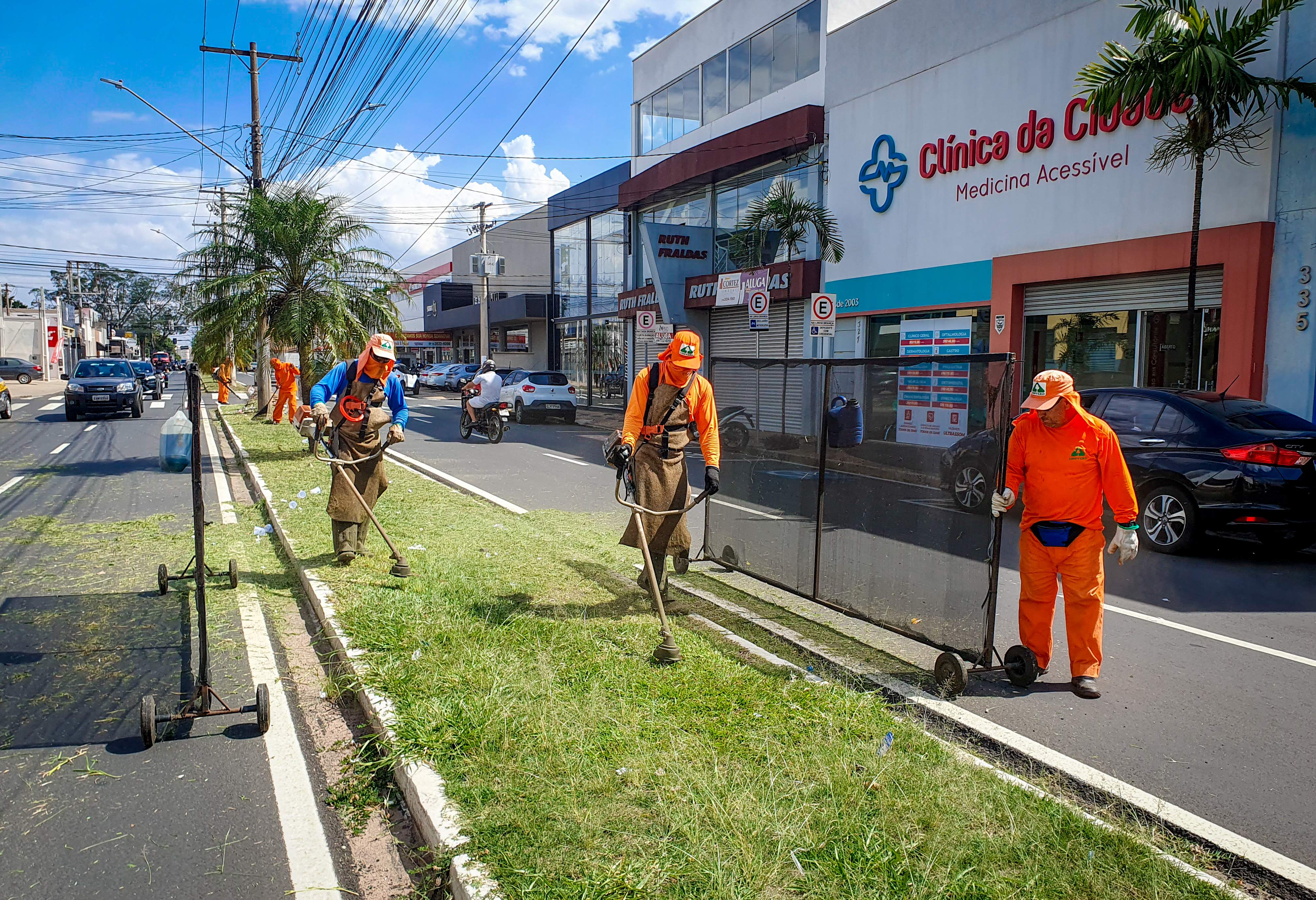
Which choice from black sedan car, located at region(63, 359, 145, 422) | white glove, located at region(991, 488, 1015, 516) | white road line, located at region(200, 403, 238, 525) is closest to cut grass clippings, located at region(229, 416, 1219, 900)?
white glove, located at region(991, 488, 1015, 516)

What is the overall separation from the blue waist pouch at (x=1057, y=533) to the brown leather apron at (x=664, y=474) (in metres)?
2.25

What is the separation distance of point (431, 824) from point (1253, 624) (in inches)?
243

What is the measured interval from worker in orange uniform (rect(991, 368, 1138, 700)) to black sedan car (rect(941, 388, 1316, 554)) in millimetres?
3892

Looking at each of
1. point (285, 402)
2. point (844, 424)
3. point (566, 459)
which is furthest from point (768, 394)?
point (285, 402)

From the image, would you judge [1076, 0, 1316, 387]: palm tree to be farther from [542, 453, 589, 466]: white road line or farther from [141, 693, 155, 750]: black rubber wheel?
[141, 693, 155, 750]: black rubber wheel

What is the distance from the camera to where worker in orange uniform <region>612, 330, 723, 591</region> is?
5.98m

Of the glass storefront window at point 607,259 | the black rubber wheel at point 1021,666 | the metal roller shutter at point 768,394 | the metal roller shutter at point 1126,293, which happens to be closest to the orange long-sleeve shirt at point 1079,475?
the black rubber wheel at point 1021,666

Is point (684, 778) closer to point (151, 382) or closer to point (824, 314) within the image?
point (824, 314)

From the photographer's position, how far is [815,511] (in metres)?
6.41

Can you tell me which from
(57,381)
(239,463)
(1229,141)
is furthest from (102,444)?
(57,381)

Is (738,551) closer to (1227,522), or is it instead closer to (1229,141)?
(1227,522)

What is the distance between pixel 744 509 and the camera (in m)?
7.25

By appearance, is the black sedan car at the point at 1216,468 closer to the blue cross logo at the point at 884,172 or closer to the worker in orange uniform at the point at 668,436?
the worker in orange uniform at the point at 668,436

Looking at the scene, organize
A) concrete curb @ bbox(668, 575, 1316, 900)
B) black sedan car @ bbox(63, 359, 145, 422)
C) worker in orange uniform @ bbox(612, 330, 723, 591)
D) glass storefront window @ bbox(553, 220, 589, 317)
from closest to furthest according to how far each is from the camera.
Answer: concrete curb @ bbox(668, 575, 1316, 900) → worker in orange uniform @ bbox(612, 330, 723, 591) → black sedan car @ bbox(63, 359, 145, 422) → glass storefront window @ bbox(553, 220, 589, 317)
